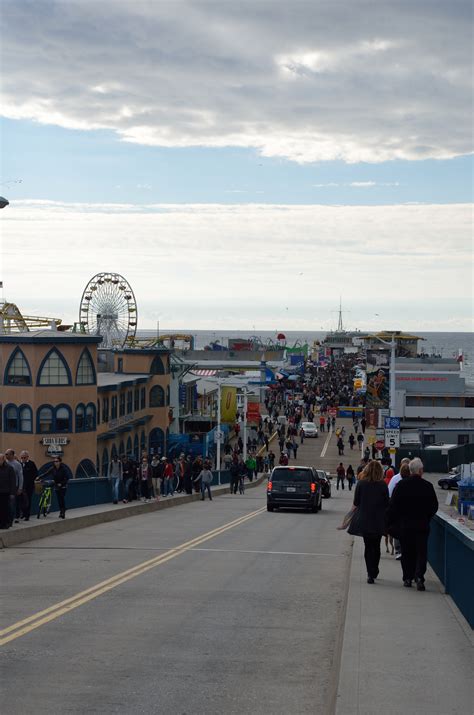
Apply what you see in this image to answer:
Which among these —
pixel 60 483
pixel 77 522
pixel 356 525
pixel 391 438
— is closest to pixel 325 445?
pixel 391 438

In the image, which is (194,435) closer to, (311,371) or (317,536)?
(317,536)

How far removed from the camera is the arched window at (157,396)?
5892 cm

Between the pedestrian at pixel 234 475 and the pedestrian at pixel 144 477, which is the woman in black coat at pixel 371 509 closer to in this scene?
the pedestrian at pixel 144 477

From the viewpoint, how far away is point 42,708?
696 centimetres

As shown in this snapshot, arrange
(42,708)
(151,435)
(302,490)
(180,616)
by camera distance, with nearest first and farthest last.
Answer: (42,708), (180,616), (302,490), (151,435)

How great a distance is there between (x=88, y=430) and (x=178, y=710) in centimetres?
3961

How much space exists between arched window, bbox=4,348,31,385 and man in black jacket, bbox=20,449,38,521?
990 inches

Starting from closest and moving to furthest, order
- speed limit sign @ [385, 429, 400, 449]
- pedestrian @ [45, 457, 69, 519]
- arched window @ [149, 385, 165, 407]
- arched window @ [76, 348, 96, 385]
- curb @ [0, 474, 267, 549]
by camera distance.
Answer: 1. curb @ [0, 474, 267, 549]
2. pedestrian @ [45, 457, 69, 519]
3. speed limit sign @ [385, 429, 400, 449]
4. arched window @ [76, 348, 96, 385]
5. arched window @ [149, 385, 165, 407]

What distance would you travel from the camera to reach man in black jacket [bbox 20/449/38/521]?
19250 mm

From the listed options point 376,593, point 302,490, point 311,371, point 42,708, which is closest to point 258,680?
point 42,708

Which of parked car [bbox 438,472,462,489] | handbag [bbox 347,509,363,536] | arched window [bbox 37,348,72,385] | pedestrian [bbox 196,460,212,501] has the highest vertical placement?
arched window [bbox 37,348,72,385]

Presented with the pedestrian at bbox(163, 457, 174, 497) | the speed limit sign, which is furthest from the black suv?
the speed limit sign

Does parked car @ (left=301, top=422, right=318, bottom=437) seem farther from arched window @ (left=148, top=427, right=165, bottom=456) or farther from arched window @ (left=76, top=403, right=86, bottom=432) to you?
arched window @ (left=76, top=403, right=86, bottom=432)

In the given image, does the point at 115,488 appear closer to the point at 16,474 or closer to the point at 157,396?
the point at 16,474
